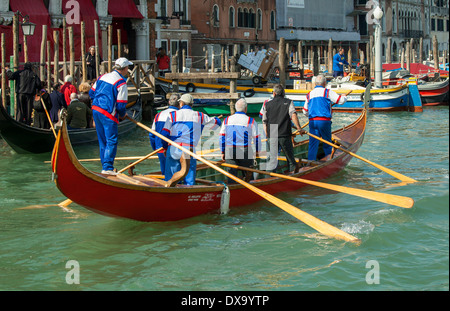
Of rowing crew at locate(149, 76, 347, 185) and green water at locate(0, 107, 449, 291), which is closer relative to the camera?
green water at locate(0, 107, 449, 291)

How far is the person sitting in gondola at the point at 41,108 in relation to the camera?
12219 millimetres

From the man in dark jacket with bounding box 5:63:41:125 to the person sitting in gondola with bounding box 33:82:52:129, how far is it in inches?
7.3

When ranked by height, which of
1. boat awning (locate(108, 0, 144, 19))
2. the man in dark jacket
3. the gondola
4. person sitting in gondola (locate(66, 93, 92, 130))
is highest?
boat awning (locate(108, 0, 144, 19))

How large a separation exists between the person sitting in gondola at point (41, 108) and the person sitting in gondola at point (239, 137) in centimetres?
544

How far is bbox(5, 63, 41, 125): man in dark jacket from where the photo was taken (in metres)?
12.4

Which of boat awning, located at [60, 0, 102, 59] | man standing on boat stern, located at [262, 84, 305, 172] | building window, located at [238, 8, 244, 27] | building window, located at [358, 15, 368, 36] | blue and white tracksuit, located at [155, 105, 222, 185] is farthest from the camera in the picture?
building window, located at [358, 15, 368, 36]

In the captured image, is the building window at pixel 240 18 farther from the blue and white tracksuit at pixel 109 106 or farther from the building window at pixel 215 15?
the blue and white tracksuit at pixel 109 106

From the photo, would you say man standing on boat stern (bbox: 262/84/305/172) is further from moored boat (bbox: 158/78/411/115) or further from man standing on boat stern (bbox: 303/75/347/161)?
moored boat (bbox: 158/78/411/115)

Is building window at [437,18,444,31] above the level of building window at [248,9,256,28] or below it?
above

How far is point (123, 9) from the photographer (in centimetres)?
2234

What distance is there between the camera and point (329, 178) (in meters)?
9.68

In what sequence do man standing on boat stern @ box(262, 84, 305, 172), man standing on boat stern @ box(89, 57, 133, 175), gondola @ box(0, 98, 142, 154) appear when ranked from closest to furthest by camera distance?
man standing on boat stern @ box(89, 57, 133, 175), man standing on boat stern @ box(262, 84, 305, 172), gondola @ box(0, 98, 142, 154)

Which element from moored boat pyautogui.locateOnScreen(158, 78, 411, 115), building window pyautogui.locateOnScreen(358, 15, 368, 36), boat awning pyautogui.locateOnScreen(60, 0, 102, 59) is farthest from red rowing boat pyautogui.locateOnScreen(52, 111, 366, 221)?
building window pyautogui.locateOnScreen(358, 15, 368, 36)

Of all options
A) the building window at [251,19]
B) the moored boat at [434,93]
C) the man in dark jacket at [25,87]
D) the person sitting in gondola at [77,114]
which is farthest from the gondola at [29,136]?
the building window at [251,19]
